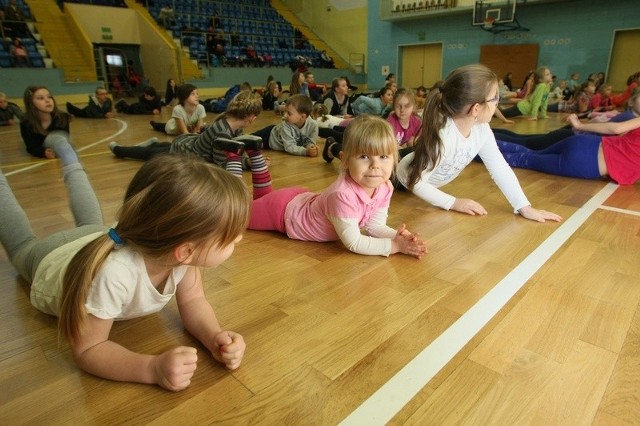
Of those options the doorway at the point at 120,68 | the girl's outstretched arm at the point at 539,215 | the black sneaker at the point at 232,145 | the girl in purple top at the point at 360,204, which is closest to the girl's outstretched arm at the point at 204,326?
the girl in purple top at the point at 360,204

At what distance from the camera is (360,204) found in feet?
5.43

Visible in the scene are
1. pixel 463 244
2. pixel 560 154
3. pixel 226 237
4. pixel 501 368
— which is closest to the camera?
pixel 226 237

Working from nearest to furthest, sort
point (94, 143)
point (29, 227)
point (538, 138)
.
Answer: point (29, 227), point (538, 138), point (94, 143)

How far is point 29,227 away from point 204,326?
2.94 feet

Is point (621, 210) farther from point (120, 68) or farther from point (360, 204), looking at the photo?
point (120, 68)

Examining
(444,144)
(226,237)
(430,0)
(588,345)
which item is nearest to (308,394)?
(226,237)

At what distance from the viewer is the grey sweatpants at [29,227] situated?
Result: 1.34m

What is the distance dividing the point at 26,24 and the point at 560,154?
1342cm

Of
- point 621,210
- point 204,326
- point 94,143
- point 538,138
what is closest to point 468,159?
point 621,210

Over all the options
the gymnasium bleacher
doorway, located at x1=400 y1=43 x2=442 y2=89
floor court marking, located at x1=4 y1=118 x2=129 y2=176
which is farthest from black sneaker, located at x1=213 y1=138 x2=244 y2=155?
doorway, located at x1=400 y1=43 x2=442 y2=89

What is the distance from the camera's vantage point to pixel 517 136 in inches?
151

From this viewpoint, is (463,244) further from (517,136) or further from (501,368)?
(517,136)

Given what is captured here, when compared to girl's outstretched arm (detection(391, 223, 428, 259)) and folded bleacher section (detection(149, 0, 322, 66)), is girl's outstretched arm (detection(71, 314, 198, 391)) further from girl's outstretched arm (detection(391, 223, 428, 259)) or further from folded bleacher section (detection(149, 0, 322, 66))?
folded bleacher section (detection(149, 0, 322, 66))

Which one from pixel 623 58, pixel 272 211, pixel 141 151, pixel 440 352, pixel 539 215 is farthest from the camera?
pixel 623 58
